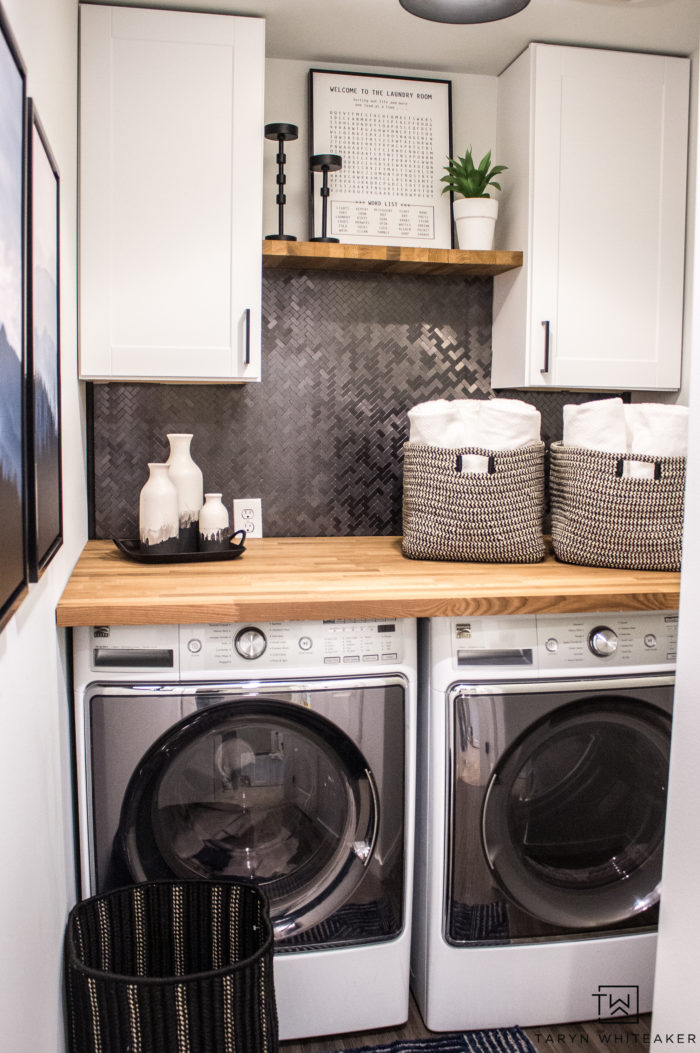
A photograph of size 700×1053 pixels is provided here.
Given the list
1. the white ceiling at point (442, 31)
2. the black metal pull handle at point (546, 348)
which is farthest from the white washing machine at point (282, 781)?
the white ceiling at point (442, 31)

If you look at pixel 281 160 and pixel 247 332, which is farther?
pixel 281 160

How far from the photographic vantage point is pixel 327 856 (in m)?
1.94

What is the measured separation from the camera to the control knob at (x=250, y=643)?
1843 mm

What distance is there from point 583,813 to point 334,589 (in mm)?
796

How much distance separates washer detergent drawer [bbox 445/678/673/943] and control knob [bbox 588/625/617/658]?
0.08 meters

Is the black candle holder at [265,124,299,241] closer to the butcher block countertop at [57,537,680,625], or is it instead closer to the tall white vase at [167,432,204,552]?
the tall white vase at [167,432,204,552]

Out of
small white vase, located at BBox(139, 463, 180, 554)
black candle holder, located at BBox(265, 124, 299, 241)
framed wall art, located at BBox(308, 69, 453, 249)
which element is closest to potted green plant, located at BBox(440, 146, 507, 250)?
framed wall art, located at BBox(308, 69, 453, 249)

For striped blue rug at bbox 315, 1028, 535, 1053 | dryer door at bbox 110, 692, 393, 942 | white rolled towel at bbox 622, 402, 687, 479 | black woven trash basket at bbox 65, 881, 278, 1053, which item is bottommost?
striped blue rug at bbox 315, 1028, 535, 1053

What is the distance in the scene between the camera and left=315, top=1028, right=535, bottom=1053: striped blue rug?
1.95m

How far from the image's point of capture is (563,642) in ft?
6.44

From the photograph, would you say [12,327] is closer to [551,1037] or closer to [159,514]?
[159,514]

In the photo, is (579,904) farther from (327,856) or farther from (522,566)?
(522,566)

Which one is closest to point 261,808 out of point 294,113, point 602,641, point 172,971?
point 172,971

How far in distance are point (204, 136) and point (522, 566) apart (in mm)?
1371
